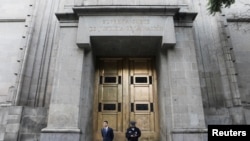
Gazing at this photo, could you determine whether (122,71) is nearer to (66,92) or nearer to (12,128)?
(66,92)

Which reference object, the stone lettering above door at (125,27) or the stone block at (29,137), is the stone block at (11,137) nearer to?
the stone block at (29,137)

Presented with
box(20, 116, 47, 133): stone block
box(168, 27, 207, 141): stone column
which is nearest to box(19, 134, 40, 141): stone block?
box(20, 116, 47, 133): stone block

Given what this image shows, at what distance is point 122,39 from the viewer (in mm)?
11828

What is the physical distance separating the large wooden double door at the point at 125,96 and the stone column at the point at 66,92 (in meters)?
2.50

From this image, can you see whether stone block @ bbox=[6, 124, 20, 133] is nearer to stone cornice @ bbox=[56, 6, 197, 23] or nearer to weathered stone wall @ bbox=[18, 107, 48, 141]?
weathered stone wall @ bbox=[18, 107, 48, 141]

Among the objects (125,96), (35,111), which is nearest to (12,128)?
(35,111)

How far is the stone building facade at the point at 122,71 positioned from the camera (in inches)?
422

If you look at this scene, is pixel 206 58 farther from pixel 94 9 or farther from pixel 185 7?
pixel 94 9

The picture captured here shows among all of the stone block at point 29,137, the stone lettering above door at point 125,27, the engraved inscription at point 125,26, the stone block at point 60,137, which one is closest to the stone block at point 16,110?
the stone block at point 29,137

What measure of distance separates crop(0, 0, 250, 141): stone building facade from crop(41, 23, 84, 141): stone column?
0.15 ft

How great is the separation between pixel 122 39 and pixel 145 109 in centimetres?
429

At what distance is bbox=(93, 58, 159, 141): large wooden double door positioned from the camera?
41.5 feet

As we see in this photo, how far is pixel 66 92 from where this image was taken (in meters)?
10.8

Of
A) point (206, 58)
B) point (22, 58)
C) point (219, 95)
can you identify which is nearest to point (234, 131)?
point (219, 95)
